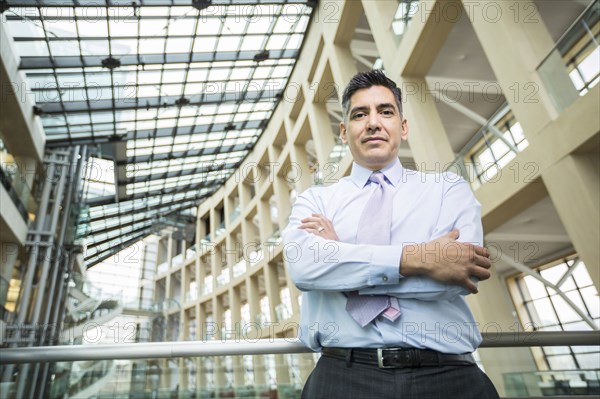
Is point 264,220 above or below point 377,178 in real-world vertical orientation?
above

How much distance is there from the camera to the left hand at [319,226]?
195 centimetres

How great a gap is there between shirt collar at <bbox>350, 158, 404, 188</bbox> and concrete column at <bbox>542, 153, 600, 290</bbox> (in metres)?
4.60

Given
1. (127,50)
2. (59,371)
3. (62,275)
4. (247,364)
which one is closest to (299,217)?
(247,364)

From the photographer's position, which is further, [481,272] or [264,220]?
[264,220]

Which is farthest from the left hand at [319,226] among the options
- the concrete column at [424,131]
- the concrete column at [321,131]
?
the concrete column at [321,131]

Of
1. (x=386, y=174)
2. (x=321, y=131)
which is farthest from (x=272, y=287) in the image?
(x=386, y=174)

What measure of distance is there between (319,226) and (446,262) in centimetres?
63

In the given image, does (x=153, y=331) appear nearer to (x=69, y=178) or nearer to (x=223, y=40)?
(x=69, y=178)

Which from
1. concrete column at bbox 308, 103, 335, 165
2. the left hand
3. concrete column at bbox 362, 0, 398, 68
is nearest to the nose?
the left hand

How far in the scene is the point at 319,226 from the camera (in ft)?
6.49

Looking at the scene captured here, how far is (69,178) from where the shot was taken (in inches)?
642

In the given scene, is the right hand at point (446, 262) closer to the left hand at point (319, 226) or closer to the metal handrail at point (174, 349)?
the left hand at point (319, 226)

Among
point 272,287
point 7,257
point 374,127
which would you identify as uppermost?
point 272,287

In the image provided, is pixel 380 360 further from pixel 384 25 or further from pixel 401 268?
pixel 384 25
